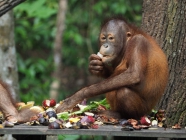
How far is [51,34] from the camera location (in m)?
9.11

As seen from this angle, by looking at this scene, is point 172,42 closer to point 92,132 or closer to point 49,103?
point 49,103

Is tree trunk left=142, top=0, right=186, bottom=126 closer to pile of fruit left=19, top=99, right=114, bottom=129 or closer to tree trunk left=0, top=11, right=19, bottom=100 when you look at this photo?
pile of fruit left=19, top=99, right=114, bottom=129

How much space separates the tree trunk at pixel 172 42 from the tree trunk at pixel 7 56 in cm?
170

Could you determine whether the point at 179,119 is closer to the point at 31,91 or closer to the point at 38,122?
the point at 38,122

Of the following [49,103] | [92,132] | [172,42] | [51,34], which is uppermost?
[51,34]

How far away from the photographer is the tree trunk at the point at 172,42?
469 cm

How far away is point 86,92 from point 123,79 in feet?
0.98

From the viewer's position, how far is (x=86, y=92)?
4121mm

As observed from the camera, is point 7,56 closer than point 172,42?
No

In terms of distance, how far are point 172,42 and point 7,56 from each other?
2.00m

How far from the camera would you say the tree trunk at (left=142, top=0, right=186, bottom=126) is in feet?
15.4

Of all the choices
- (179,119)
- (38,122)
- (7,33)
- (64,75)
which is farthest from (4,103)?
(64,75)

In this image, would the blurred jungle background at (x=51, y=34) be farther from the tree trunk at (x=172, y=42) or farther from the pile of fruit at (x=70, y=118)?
the pile of fruit at (x=70, y=118)

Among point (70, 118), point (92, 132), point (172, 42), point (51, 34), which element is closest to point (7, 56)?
point (172, 42)
